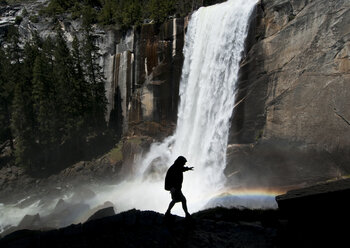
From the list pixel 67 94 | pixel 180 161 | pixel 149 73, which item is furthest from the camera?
pixel 67 94

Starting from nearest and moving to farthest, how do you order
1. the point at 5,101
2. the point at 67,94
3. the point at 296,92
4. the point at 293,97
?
the point at 296,92, the point at 293,97, the point at 67,94, the point at 5,101

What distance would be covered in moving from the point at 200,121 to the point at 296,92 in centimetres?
818

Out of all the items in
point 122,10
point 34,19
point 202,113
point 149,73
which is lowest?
point 202,113

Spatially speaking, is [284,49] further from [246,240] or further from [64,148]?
[64,148]

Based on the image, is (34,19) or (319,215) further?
(34,19)

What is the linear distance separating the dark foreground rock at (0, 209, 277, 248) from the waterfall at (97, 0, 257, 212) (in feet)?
26.9

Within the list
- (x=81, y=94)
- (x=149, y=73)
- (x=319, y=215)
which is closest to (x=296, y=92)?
(x=319, y=215)

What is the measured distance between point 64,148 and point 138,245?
85.6 ft

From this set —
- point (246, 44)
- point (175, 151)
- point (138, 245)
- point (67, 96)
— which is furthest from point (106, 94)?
point (138, 245)

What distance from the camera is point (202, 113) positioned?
881 inches

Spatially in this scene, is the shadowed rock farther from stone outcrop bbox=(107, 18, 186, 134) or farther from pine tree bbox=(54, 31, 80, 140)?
pine tree bbox=(54, 31, 80, 140)

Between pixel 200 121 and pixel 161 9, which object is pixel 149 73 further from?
pixel 200 121

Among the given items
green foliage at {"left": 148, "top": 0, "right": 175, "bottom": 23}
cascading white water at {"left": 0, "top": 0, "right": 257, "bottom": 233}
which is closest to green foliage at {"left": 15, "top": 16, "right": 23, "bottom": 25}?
green foliage at {"left": 148, "top": 0, "right": 175, "bottom": 23}

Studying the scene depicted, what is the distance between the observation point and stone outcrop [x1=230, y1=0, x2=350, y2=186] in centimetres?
1455
